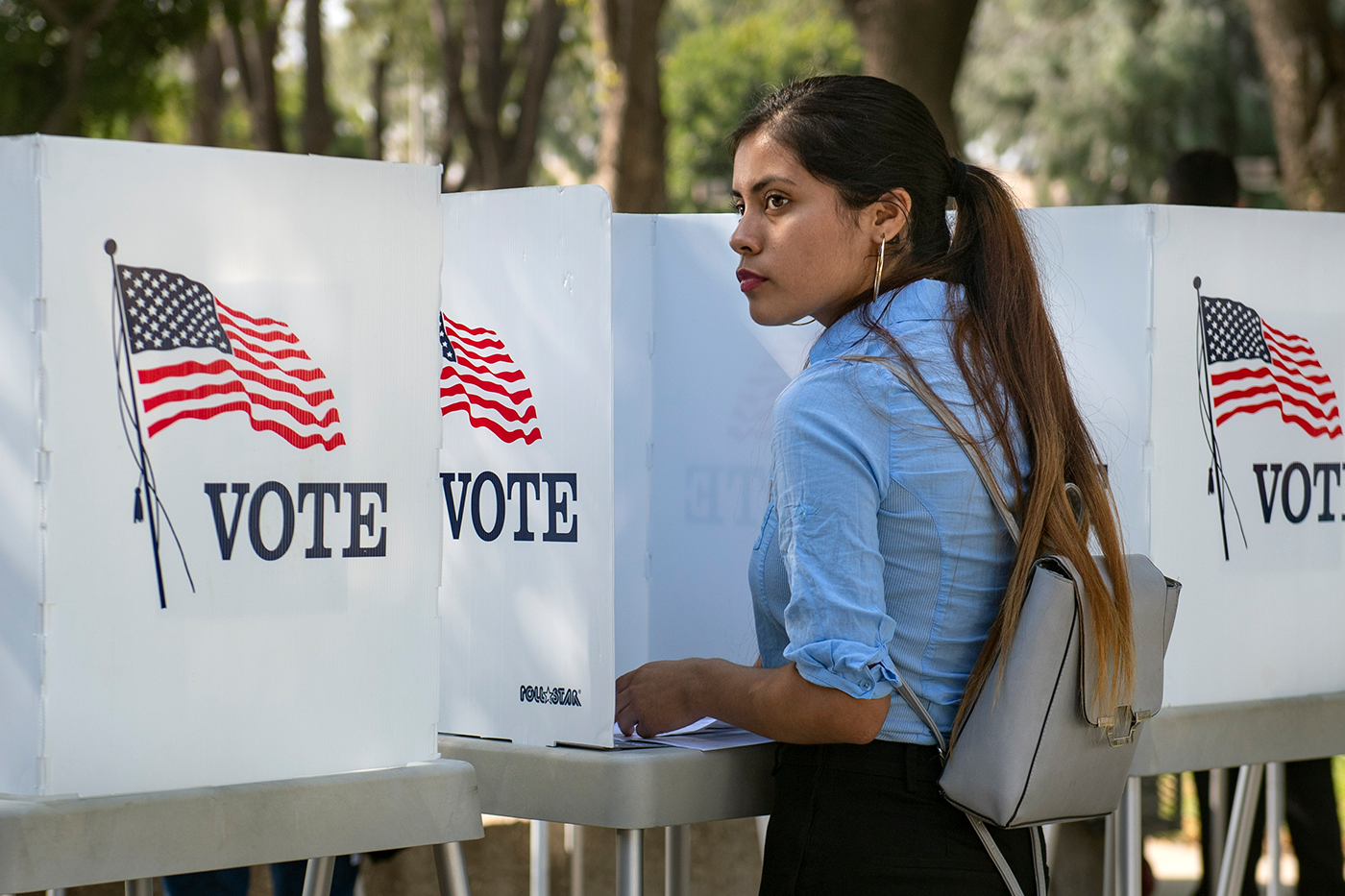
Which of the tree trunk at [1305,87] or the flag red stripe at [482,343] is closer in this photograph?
the flag red stripe at [482,343]

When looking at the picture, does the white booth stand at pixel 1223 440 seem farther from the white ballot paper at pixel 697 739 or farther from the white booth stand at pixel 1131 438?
the white ballot paper at pixel 697 739

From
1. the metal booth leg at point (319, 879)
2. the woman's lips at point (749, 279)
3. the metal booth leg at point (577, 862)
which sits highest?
the woman's lips at point (749, 279)

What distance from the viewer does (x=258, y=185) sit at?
1.59 metres

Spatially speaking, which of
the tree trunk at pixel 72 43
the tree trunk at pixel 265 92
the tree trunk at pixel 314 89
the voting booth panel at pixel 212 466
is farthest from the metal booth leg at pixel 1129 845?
the tree trunk at pixel 314 89

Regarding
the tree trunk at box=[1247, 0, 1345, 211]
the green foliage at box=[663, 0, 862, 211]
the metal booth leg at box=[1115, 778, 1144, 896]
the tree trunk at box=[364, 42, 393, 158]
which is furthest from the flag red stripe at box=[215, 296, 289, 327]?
the green foliage at box=[663, 0, 862, 211]

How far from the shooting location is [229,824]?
1566 mm

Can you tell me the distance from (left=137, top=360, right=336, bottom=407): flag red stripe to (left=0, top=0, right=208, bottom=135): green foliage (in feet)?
14.6

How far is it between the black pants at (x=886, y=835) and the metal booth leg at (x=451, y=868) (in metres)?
0.40

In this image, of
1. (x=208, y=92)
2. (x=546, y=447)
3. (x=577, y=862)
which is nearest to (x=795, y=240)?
(x=546, y=447)

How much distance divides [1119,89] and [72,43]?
12756 millimetres

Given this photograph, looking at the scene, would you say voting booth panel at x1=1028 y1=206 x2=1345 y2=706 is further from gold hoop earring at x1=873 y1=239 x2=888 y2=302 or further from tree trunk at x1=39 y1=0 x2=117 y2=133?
tree trunk at x1=39 y1=0 x2=117 y2=133

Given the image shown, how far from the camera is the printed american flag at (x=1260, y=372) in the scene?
7.63 feet

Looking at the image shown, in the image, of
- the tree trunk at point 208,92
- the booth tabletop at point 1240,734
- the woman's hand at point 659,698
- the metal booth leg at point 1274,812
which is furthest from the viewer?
the tree trunk at point 208,92

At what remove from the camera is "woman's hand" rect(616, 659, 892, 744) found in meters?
1.53
